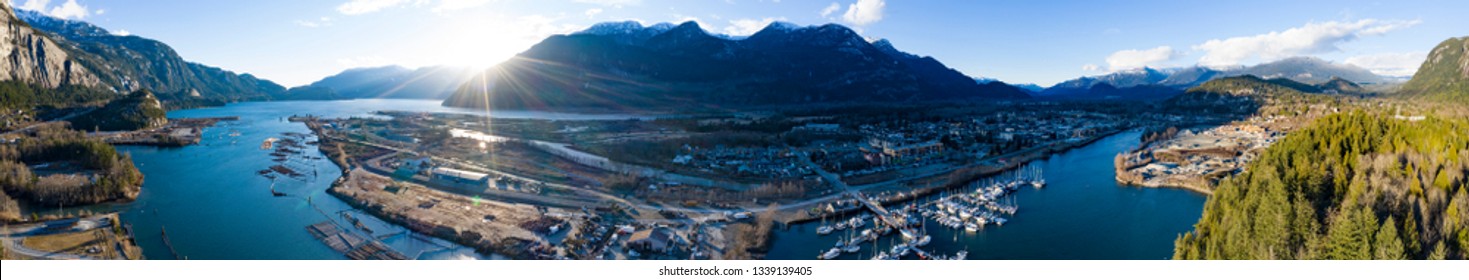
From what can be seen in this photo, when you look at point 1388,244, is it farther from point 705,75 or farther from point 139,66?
point 139,66

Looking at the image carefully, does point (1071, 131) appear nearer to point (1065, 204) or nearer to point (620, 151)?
point (1065, 204)

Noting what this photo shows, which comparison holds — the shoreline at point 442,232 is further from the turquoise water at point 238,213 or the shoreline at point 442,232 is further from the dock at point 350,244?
the dock at point 350,244

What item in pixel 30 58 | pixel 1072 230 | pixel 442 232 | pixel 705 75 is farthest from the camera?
pixel 705 75

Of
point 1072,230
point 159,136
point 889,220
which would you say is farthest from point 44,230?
point 159,136

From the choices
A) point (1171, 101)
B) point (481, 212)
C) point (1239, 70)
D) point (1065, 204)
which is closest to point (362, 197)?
point (481, 212)

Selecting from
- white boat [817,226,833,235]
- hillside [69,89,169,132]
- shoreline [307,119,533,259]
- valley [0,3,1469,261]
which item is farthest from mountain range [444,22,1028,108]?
white boat [817,226,833,235]

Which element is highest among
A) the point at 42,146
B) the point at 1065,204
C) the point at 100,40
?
the point at 100,40

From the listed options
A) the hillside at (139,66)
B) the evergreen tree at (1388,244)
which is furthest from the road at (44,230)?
the hillside at (139,66)
